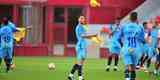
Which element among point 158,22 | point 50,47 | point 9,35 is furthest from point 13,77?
point 50,47

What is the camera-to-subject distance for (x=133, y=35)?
19.6 metres

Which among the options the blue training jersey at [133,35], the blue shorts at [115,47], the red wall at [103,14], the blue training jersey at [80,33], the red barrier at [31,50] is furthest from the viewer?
the red wall at [103,14]

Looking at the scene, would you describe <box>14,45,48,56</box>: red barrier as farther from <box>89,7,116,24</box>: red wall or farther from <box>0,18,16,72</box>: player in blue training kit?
<box>0,18,16,72</box>: player in blue training kit

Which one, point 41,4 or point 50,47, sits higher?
point 41,4

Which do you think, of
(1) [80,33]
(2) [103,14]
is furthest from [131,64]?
(2) [103,14]

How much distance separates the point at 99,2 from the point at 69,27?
2.75m

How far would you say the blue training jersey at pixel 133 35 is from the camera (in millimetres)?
19500

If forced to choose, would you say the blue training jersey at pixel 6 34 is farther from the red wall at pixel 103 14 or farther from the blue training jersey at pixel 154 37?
the red wall at pixel 103 14

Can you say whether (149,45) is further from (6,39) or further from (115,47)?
(6,39)

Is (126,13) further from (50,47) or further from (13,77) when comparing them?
(13,77)

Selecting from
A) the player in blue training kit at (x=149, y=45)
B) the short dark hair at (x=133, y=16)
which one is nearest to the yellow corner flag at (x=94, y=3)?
the player in blue training kit at (x=149, y=45)

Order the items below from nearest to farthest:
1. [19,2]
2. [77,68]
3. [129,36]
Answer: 1. [129,36]
2. [77,68]
3. [19,2]

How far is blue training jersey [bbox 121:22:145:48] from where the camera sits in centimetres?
1950

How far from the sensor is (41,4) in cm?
4578
